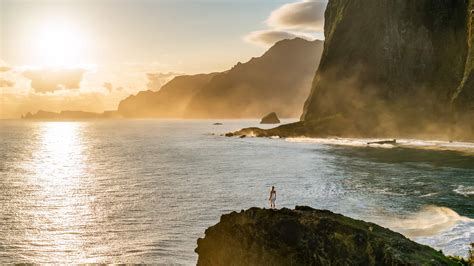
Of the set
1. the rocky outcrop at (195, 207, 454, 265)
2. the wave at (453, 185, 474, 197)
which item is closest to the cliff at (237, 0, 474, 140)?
the wave at (453, 185, 474, 197)

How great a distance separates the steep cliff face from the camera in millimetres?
124625

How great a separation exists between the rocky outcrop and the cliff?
105134 millimetres

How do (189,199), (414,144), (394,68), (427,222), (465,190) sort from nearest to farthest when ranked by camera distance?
(427,222)
(189,199)
(465,190)
(414,144)
(394,68)

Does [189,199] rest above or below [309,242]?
below

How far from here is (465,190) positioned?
161 ft

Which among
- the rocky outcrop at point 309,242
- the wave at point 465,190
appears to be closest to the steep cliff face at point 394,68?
the wave at point 465,190

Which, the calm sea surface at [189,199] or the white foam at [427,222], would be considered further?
the white foam at [427,222]

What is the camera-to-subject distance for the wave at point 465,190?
46.5 metres

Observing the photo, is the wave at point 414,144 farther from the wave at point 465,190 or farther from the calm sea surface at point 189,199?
the wave at point 465,190

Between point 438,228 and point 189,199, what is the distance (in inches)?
975

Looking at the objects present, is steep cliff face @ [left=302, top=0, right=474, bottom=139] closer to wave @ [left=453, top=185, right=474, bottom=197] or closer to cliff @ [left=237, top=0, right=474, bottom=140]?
cliff @ [left=237, top=0, right=474, bottom=140]

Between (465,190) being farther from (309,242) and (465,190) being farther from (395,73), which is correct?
(395,73)

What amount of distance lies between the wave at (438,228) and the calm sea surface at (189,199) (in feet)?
0.23

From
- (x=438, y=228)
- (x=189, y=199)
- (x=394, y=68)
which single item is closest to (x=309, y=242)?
(x=438, y=228)
